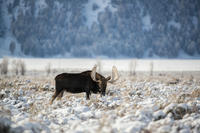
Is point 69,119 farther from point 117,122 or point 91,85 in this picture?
point 91,85

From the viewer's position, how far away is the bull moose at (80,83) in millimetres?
11883

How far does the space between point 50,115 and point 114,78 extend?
258 inches

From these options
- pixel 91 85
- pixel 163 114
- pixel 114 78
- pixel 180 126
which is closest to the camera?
pixel 180 126

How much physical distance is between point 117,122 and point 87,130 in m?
0.73

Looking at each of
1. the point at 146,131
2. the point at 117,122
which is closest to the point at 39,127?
the point at 117,122

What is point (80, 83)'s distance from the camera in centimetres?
1231

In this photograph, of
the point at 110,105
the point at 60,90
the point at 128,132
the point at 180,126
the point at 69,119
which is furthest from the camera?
the point at 60,90

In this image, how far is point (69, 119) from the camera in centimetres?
693

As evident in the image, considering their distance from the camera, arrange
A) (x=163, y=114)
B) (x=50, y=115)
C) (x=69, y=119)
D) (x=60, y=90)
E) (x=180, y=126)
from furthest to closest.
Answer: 1. (x=60, y=90)
2. (x=50, y=115)
3. (x=69, y=119)
4. (x=163, y=114)
5. (x=180, y=126)

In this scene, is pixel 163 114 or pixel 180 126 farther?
pixel 163 114

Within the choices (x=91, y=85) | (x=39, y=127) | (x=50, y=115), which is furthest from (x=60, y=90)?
(x=39, y=127)

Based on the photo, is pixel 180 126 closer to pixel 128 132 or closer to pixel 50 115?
pixel 128 132

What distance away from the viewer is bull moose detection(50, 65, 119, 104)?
11.9 metres

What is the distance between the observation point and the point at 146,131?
5.11 m
